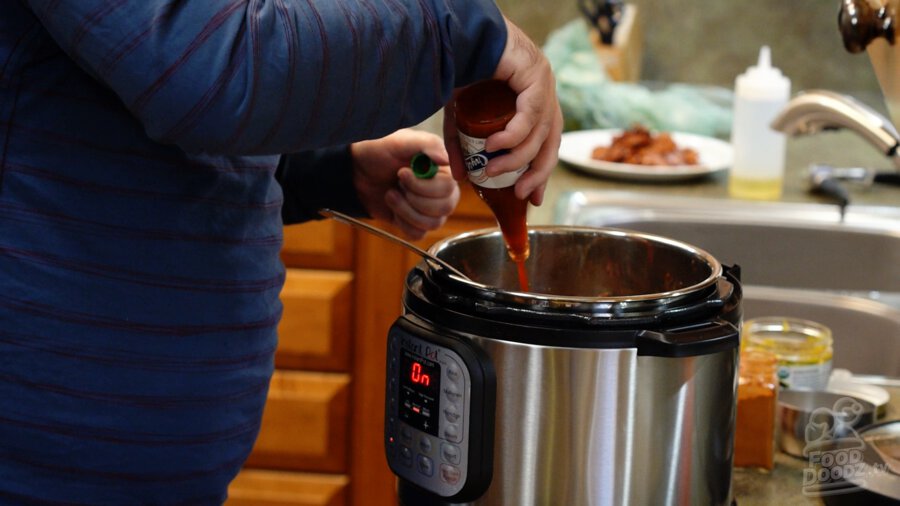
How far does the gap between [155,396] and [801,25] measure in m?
2.02

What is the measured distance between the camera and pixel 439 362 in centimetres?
71

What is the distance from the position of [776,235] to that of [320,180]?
2.29 feet

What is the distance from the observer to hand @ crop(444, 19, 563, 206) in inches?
29.9

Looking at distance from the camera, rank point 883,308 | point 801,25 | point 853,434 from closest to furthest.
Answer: point 853,434, point 883,308, point 801,25

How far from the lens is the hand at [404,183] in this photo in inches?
43.9

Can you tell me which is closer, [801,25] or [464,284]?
[464,284]

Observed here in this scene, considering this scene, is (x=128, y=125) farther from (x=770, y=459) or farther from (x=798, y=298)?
(x=798, y=298)

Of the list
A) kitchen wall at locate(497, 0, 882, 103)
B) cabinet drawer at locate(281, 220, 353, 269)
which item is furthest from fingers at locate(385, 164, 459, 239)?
kitchen wall at locate(497, 0, 882, 103)

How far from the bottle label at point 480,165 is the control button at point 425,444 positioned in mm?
Answer: 185

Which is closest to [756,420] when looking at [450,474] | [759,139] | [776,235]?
[450,474]

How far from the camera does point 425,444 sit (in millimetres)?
734

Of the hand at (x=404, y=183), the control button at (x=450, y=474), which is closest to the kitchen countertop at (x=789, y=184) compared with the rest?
the hand at (x=404, y=183)

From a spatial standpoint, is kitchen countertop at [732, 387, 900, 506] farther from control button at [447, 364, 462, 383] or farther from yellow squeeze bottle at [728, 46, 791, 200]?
yellow squeeze bottle at [728, 46, 791, 200]

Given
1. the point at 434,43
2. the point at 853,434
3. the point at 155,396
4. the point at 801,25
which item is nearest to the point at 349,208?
the point at 155,396
